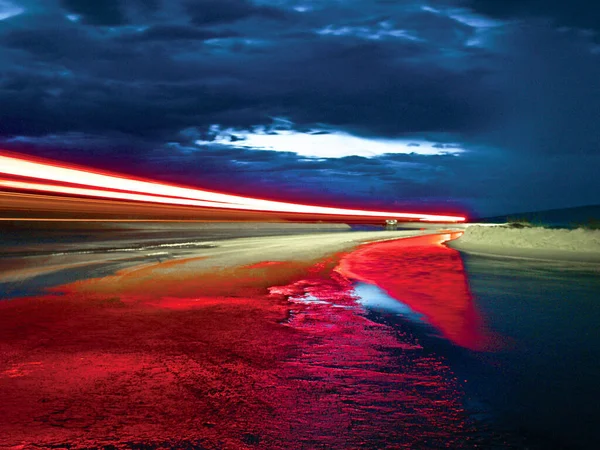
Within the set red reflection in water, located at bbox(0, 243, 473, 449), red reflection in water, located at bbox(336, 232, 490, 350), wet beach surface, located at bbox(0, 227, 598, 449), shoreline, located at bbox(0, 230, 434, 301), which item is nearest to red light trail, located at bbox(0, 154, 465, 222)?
shoreline, located at bbox(0, 230, 434, 301)

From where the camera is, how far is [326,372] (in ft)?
19.7

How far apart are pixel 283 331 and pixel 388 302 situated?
3294mm

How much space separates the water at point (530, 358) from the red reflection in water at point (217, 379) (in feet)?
1.00

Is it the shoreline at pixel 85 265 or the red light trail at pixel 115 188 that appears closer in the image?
the shoreline at pixel 85 265

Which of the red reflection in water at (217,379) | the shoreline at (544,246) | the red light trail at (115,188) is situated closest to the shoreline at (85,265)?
the red light trail at (115,188)

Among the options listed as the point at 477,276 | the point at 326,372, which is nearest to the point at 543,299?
the point at 477,276

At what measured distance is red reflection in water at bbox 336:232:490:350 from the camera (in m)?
8.31

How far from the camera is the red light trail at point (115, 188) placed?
2244 centimetres

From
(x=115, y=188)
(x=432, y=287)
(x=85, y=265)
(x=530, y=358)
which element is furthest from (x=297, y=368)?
(x=115, y=188)

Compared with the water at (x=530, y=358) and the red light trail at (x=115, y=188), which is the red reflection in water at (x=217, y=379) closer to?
the water at (x=530, y=358)

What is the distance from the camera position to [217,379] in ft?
18.6

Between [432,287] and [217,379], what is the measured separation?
830 cm

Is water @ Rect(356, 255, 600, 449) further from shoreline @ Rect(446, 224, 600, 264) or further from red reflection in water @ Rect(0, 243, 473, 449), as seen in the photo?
shoreline @ Rect(446, 224, 600, 264)

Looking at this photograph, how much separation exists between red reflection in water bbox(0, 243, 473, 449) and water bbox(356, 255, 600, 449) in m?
0.30
